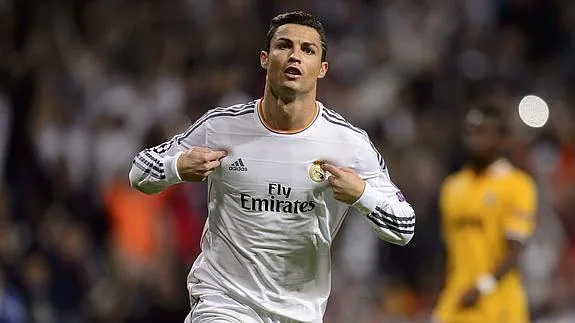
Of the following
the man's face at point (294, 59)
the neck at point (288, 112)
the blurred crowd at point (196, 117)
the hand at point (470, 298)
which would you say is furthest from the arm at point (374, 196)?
the blurred crowd at point (196, 117)

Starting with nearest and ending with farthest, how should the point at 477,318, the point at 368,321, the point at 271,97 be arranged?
1. the point at 271,97
2. the point at 477,318
3. the point at 368,321

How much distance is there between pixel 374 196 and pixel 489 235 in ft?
9.88

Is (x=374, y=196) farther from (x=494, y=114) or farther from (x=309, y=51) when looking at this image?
(x=494, y=114)

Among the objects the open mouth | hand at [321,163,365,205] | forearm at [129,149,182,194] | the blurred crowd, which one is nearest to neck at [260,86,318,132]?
the open mouth

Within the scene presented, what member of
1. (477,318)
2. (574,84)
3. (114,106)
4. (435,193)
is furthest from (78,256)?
(574,84)

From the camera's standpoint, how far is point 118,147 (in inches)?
510

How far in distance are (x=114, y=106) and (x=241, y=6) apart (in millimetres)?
2234

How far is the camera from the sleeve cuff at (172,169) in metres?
6.51

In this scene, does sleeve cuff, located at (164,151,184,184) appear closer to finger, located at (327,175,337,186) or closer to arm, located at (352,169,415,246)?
finger, located at (327,175,337,186)

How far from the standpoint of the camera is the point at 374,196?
651cm

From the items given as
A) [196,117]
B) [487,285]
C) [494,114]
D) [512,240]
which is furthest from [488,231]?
[196,117]

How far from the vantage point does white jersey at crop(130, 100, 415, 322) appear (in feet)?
21.9

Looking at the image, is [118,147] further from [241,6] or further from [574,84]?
A: [574,84]

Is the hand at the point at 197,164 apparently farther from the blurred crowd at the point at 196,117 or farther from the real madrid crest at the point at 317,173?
the blurred crowd at the point at 196,117
